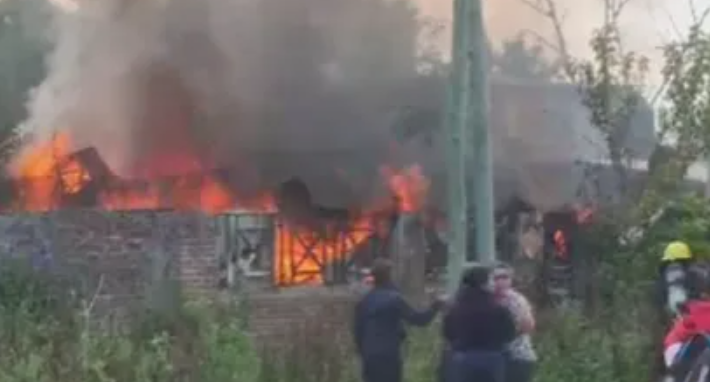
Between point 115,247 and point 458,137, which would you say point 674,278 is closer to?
point 458,137

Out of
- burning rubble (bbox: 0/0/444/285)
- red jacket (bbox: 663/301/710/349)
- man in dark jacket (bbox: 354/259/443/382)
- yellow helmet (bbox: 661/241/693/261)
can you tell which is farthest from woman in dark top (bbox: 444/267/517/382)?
burning rubble (bbox: 0/0/444/285)

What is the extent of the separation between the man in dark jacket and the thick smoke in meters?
8.88

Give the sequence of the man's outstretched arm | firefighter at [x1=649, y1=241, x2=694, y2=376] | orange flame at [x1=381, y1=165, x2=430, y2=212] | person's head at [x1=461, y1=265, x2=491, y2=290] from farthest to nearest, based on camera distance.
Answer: orange flame at [x1=381, y1=165, x2=430, y2=212]
the man's outstretched arm
person's head at [x1=461, y1=265, x2=491, y2=290]
firefighter at [x1=649, y1=241, x2=694, y2=376]

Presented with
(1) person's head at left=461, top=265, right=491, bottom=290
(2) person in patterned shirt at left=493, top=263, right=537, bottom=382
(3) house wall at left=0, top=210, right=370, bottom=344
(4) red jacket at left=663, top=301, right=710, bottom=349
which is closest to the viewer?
(4) red jacket at left=663, top=301, right=710, bottom=349

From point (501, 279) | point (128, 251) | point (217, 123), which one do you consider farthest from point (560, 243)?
point (501, 279)

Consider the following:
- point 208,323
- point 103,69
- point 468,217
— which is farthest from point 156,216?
point 103,69

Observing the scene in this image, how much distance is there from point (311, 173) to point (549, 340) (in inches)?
288

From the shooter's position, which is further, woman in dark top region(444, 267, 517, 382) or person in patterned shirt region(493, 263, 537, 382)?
person in patterned shirt region(493, 263, 537, 382)

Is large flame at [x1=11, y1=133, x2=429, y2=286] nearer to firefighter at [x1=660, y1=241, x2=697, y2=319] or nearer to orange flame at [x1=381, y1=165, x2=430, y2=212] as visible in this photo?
orange flame at [x1=381, y1=165, x2=430, y2=212]

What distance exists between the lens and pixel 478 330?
10070 mm

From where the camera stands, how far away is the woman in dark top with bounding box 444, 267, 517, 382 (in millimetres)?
10047

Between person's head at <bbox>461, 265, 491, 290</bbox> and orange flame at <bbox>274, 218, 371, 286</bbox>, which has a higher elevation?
orange flame at <bbox>274, 218, 371, 286</bbox>

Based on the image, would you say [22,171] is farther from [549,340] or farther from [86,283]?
[549,340]

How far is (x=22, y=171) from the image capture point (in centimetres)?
2084
